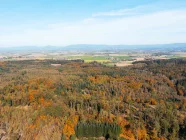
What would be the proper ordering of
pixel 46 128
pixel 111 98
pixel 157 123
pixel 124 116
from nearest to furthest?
pixel 46 128
pixel 157 123
pixel 124 116
pixel 111 98

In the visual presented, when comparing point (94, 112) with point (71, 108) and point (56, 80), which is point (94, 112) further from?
point (56, 80)

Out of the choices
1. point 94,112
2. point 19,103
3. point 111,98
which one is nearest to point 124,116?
point 94,112

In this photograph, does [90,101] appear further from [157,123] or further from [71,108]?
[157,123]

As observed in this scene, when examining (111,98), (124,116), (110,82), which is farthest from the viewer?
(110,82)

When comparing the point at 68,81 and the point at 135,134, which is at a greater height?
the point at 68,81

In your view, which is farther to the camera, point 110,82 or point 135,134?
point 110,82

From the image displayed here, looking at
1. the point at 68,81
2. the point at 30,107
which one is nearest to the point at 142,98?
the point at 68,81
